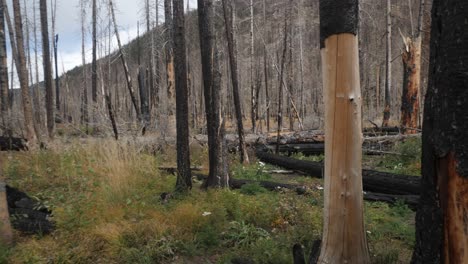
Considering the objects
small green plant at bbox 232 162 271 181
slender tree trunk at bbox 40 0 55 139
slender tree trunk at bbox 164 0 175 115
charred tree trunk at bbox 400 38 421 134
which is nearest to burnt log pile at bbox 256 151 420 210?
small green plant at bbox 232 162 271 181

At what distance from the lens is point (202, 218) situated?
5031mm

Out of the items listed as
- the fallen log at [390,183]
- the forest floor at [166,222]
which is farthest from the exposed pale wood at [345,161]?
the fallen log at [390,183]

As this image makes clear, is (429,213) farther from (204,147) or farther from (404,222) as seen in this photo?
(204,147)

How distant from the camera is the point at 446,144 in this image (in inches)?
74.2

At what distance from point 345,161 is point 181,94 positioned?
449cm

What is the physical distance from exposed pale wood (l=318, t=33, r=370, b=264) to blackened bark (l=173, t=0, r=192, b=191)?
4088 millimetres

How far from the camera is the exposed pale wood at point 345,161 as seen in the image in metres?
2.67

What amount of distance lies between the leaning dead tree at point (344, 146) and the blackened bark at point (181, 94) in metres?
4.09

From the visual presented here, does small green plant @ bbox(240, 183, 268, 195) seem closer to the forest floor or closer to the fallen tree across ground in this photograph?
the forest floor

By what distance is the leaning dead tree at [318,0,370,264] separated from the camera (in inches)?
105

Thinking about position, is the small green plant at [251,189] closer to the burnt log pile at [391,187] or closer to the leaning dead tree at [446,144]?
the burnt log pile at [391,187]

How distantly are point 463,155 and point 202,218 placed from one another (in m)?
3.81

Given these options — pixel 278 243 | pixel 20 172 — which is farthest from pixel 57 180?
pixel 278 243

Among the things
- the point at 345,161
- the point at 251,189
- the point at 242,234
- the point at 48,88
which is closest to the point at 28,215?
the point at 242,234
